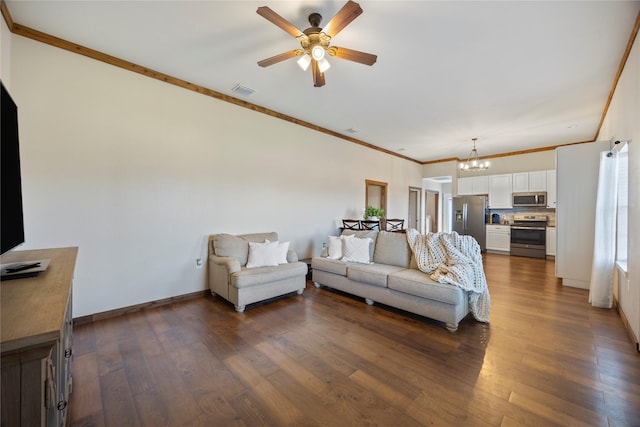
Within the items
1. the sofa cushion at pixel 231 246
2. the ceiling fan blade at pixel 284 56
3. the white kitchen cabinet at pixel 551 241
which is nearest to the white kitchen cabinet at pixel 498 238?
the white kitchen cabinet at pixel 551 241

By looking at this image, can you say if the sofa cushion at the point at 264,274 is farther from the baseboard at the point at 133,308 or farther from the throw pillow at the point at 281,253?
the baseboard at the point at 133,308

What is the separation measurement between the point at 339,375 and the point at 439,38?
3.16 metres

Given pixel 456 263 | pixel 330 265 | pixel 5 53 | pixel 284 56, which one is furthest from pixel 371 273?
pixel 5 53

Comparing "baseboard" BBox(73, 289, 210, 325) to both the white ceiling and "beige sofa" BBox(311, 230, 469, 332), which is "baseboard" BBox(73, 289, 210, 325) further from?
the white ceiling

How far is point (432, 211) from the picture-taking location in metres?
9.59

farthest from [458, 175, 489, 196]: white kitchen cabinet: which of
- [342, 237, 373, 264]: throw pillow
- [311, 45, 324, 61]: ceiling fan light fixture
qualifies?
[311, 45, 324, 61]: ceiling fan light fixture

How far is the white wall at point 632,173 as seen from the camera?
2416mm

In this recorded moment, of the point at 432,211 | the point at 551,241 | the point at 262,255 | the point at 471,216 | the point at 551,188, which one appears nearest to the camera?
the point at 262,255

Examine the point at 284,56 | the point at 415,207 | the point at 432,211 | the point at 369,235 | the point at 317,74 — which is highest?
the point at 284,56

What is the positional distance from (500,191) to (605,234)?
163 inches

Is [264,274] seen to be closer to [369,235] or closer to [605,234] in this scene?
[369,235]

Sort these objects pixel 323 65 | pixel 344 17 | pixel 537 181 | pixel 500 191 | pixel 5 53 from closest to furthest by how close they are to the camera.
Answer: pixel 344 17 < pixel 5 53 < pixel 323 65 < pixel 537 181 < pixel 500 191

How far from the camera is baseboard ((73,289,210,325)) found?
9.34 feet

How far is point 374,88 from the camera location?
3635mm
